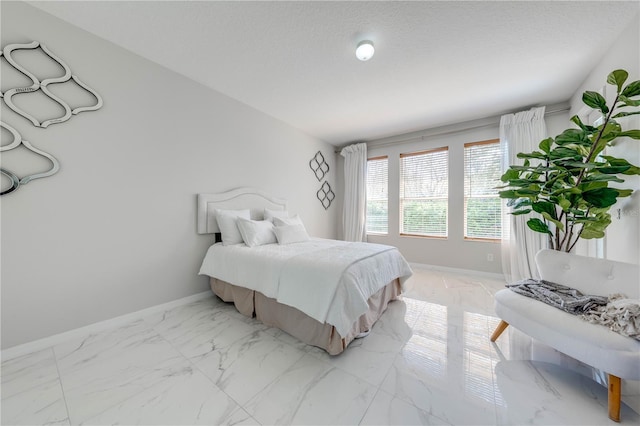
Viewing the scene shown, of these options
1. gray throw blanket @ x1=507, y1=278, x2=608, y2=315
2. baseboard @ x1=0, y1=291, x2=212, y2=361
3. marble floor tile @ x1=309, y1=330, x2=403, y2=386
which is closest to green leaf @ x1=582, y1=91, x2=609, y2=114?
gray throw blanket @ x1=507, y1=278, x2=608, y2=315

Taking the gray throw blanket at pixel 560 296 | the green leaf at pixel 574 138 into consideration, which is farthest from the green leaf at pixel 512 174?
the gray throw blanket at pixel 560 296

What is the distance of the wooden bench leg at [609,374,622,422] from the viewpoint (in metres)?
1.16

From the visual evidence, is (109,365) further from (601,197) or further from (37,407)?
(601,197)

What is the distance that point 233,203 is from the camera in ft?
10.0

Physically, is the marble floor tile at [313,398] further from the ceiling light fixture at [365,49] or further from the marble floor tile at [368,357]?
the ceiling light fixture at [365,49]

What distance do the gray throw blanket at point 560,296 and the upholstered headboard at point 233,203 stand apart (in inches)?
118

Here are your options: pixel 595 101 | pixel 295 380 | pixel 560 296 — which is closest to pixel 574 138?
pixel 595 101

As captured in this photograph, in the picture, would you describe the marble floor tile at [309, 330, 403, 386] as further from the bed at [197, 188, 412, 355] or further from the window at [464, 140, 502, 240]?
the window at [464, 140, 502, 240]

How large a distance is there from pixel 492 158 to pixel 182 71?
442 centimetres

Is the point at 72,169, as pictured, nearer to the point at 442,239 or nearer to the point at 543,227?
the point at 543,227

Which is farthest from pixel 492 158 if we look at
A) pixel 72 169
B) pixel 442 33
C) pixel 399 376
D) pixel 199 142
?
pixel 72 169

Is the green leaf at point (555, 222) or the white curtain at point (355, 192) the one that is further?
the white curtain at point (355, 192)

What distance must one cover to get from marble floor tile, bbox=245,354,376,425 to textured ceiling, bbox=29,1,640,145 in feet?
8.57

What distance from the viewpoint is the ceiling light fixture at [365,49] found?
1980mm
